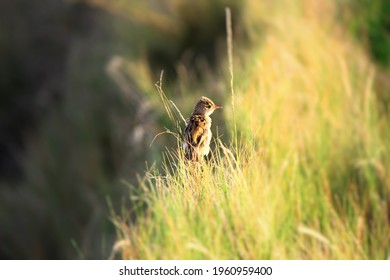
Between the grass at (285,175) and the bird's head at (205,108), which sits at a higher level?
the bird's head at (205,108)

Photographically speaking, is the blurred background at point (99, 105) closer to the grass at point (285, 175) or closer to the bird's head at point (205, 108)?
the grass at point (285, 175)

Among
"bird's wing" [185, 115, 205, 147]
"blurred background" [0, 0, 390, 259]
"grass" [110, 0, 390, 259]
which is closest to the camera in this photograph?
"bird's wing" [185, 115, 205, 147]

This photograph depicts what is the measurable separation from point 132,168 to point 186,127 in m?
2.84

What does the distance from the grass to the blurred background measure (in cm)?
37

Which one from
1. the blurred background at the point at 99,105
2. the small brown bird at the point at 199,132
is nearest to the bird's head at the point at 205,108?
the small brown bird at the point at 199,132

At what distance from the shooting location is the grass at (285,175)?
253 cm

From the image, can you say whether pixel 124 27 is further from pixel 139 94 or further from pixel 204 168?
pixel 204 168

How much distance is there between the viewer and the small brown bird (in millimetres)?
2178

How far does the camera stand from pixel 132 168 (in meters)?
5.02

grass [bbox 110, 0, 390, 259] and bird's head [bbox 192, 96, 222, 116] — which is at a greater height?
bird's head [bbox 192, 96, 222, 116]

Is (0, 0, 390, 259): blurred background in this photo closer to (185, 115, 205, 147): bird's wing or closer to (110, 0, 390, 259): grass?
(110, 0, 390, 259): grass

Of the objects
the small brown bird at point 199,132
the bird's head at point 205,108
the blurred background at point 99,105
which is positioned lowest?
the blurred background at point 99,105

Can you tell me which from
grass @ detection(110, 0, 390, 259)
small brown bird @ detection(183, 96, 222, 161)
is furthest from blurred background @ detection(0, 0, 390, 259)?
small brown bird @ detection(183, 96, 222, 161)

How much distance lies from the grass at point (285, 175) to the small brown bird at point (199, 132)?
0.06m
